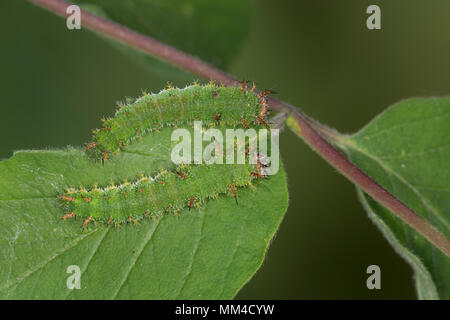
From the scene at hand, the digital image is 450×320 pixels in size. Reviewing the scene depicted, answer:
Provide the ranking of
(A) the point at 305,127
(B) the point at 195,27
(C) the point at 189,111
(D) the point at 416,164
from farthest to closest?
(B) the point at 195,27 < (D) the point at 416,164 < (C) the point at 189,111 < (A) the point at 305,127

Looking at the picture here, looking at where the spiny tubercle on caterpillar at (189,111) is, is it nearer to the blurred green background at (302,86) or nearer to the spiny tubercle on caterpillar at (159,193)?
the spiny tubercle on caterpillar at (159,193)

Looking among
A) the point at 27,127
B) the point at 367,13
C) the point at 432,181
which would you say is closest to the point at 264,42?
the point at 367,13

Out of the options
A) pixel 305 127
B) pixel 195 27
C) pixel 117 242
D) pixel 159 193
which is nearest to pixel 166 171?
pixel 159 193

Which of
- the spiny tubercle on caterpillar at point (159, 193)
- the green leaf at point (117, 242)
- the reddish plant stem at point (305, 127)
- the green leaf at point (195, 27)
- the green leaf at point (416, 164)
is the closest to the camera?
the green leaf at point (117, 242)

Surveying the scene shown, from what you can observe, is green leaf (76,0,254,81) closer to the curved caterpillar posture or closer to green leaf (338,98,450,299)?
the curved caterpillar posture

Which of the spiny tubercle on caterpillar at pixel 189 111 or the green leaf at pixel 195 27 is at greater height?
the green leaf at pixel 195 27

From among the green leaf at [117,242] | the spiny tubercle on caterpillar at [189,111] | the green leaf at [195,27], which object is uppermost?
the green leaf at [195,27]

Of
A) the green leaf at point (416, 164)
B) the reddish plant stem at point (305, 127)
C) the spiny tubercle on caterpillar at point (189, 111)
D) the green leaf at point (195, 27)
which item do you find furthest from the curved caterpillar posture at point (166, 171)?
the green leaf at point (195, 27)

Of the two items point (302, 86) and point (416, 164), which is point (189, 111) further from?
point (302, 86)
